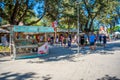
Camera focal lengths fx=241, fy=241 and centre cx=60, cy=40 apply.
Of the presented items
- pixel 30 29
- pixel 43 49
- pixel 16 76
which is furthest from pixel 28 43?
pixel 16 76

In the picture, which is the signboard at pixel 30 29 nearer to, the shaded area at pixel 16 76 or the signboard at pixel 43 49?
the signboard at pixel 43 49

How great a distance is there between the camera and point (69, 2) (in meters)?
30.8

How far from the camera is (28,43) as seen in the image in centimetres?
1861

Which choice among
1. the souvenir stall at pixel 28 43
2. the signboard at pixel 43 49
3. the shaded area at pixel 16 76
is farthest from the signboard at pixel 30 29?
the shaded area at pixel 16 76

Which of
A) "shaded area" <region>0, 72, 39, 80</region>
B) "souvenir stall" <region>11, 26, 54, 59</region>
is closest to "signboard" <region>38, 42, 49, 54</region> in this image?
"souvenir stall" <region>11, 26, 54, 59</region>

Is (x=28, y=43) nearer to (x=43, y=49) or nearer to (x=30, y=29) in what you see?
(x=30, y=29)

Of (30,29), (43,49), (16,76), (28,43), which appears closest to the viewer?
(16,76)

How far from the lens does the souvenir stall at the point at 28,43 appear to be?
17.1 meters

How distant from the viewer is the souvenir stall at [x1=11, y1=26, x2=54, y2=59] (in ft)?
56.2

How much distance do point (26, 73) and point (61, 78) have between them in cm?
210

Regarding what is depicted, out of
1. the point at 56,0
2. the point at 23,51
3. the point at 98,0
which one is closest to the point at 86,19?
the point at 98,0

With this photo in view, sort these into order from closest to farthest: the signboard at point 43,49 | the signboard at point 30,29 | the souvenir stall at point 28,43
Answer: the signboard at point 30,29
the souvenir stall at point 28,43
the signboard at point 43,49

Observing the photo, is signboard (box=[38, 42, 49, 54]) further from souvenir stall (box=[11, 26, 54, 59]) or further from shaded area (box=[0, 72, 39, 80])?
shaded area (box=[0, 72, 39, 80])

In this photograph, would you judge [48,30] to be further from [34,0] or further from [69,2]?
[69,2]
